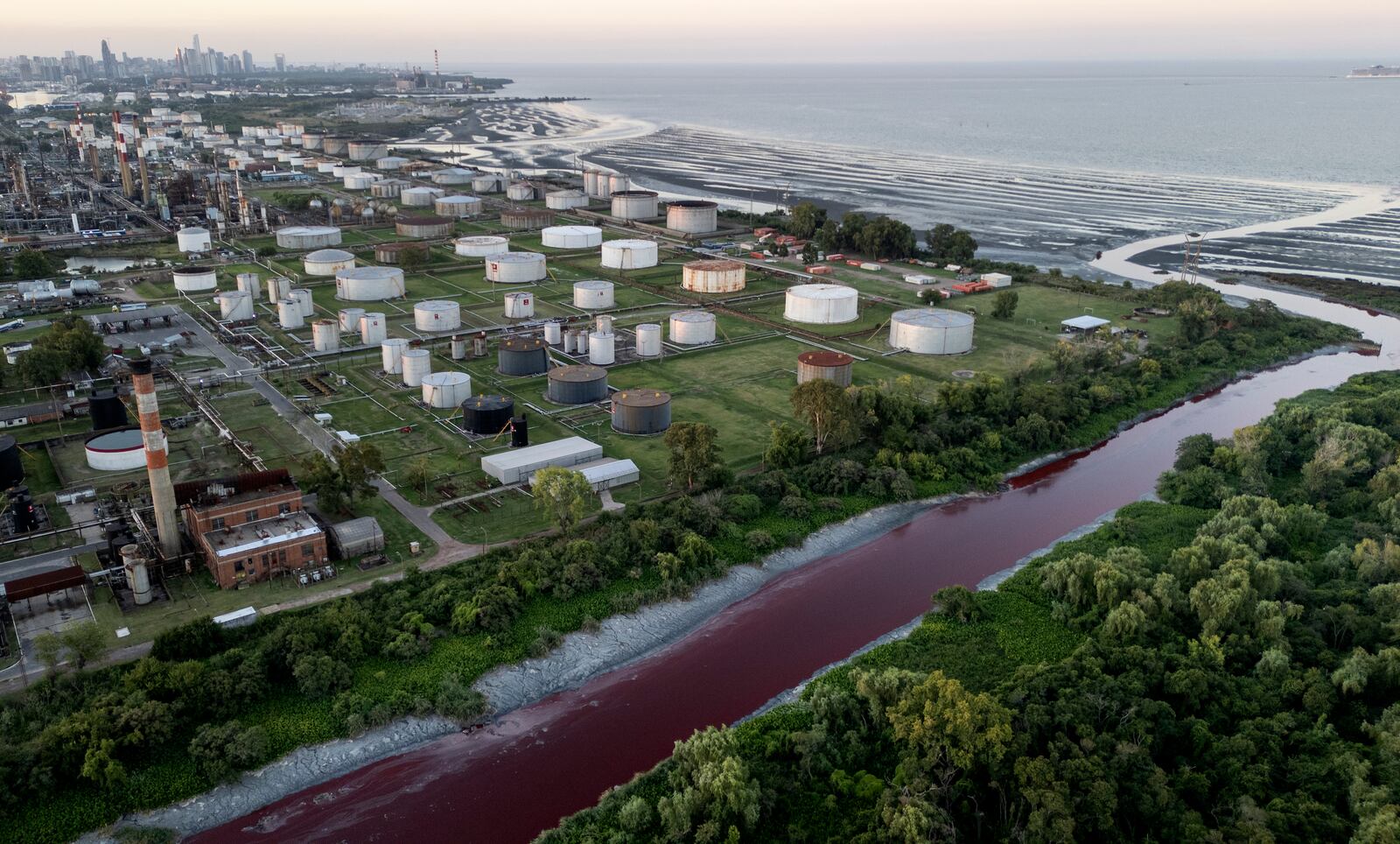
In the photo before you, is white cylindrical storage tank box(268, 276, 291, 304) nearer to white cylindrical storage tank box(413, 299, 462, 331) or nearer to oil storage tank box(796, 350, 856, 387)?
white cylindrical storage tank box(413, 299, 462, 331)

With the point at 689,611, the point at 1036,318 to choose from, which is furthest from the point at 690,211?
the point at 689,611

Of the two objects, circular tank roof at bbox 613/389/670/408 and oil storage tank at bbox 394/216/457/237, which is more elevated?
oil storage tank at bbox 394/216/457/237

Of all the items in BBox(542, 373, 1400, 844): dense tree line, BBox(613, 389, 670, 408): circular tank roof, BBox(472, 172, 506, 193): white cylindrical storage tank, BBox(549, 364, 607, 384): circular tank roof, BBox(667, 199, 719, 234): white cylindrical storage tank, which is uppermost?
BBox(472, 172, 506, 193): white cylindrical storage tank

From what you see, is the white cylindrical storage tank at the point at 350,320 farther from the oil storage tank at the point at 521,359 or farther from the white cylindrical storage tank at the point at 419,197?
the white cylindrical storage tank at the point at 419,197

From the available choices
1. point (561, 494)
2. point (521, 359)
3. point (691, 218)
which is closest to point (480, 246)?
point (691, 218)

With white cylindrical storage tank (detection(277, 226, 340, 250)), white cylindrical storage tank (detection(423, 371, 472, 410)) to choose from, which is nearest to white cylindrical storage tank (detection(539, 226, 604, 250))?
white cylindrical storage tank (detection(277, 226, 340, 250))

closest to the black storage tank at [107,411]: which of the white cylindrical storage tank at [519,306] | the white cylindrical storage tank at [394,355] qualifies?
the white cylindrical storage tank at [394,355]

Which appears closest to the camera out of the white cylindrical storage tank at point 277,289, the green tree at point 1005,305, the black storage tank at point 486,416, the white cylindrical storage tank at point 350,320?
the black storage tank at point 486,416
